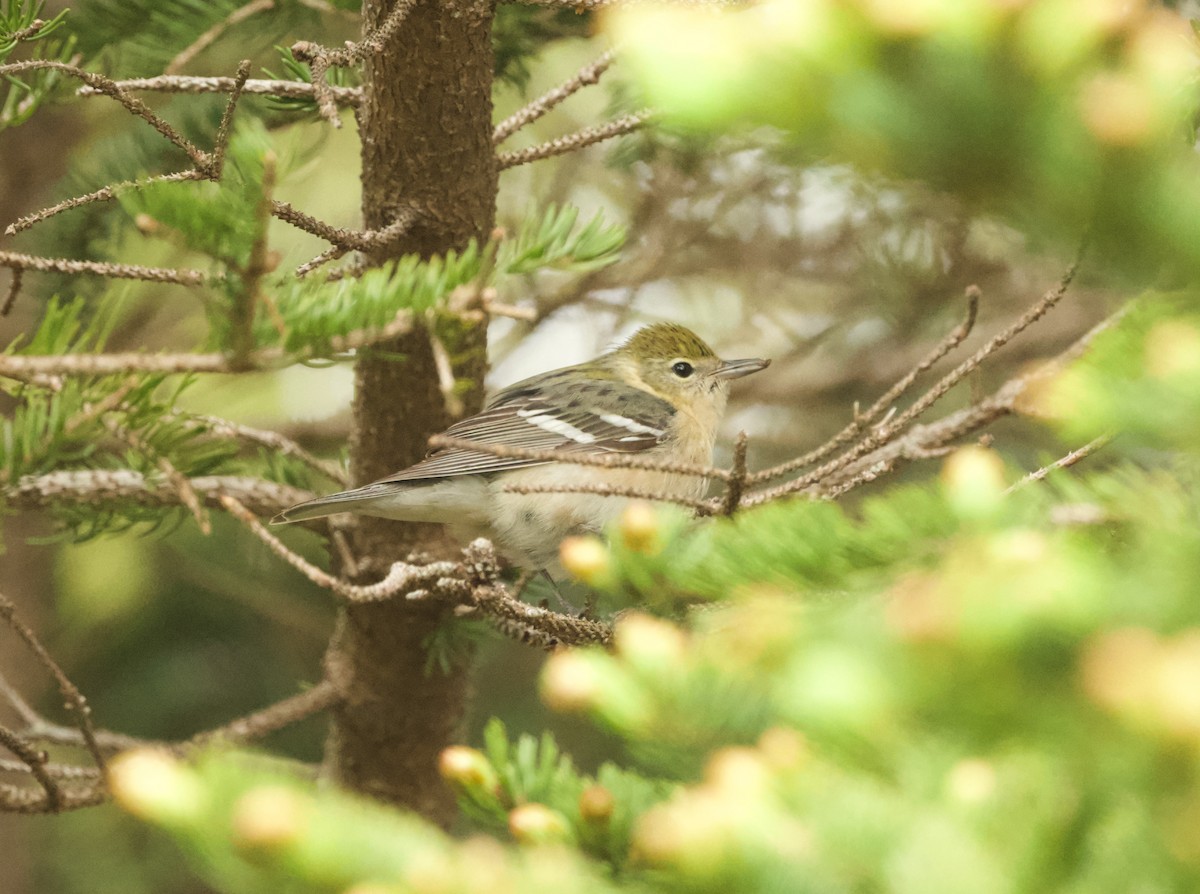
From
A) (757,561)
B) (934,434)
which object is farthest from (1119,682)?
(934,434)

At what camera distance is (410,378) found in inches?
109

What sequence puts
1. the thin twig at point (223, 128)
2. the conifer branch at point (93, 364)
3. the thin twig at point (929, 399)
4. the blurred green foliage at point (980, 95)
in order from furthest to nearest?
1. the thin twig at point (929, 399)
2. the thin twig at point (223, 128)
3. the conifer branch at point (93, 364)
4. the blurred green foliage at point (980, 95)

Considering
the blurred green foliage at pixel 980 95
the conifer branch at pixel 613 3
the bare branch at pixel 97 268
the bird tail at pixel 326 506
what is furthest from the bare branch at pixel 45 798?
the blurred green foliage at pixel 980 95

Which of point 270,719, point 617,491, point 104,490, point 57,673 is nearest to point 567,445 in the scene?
point 270,719

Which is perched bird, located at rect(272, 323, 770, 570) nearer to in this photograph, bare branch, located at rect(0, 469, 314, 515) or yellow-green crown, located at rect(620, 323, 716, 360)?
yellow-green crown, located at rect(620, 323, 716, 360)

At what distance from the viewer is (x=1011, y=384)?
1.89 meters

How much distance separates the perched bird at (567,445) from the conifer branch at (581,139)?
28.1 inches

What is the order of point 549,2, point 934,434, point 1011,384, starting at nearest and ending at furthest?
1. point 1011,384
2. point 934,434
3. point 549,2

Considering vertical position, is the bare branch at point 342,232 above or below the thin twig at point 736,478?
above

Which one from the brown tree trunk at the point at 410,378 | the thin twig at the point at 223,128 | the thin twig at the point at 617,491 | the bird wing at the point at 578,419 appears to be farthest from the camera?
the bird wing at the point at 578,419

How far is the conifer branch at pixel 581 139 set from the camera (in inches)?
100

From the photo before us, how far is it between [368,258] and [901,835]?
82.8 inches

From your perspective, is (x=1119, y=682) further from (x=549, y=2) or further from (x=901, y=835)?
(x=549, y=2)

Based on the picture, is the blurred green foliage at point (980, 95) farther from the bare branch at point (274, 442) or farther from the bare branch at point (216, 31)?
the bare branch at point (216, 31)
